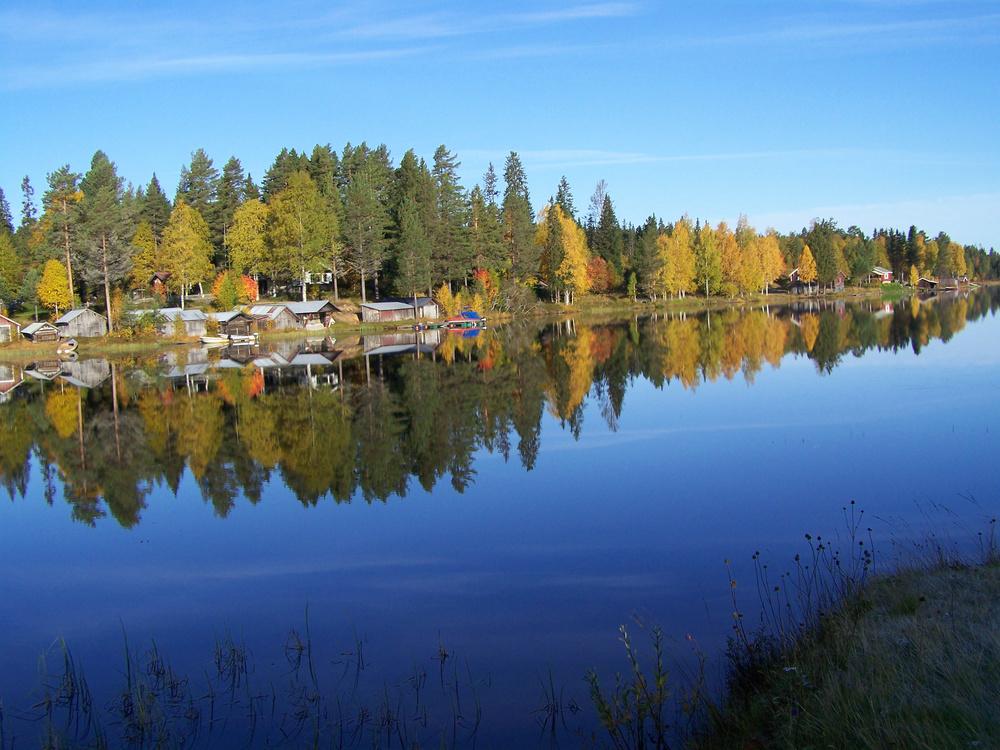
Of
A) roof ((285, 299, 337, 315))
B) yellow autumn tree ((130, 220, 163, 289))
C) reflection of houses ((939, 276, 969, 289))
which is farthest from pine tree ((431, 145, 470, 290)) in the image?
reflection of houses ((939, 276, 969, 289))

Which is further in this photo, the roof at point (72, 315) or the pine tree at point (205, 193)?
the pine tree at point (205, 193)

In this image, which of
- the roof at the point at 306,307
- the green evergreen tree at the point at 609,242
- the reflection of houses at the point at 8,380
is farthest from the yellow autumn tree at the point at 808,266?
the reflection of houses at the point at 8,380

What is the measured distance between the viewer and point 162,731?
7.17 metres

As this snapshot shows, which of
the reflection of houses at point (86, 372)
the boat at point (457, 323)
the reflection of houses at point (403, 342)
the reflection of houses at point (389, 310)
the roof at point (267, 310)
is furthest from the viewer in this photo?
the reflection of houses at point (389, 310)

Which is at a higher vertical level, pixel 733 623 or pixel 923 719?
pixel 923 719

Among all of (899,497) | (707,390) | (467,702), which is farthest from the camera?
(707,390)

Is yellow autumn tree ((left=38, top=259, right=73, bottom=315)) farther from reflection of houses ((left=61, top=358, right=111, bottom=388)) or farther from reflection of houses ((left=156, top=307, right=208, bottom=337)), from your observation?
reflection of houses ((left=61, top=358, right=111, bottom=388))

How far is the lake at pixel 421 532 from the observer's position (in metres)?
7.73

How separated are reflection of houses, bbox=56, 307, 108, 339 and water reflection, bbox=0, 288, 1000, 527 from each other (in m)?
8.29

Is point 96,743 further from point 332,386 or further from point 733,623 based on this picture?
point 332,386

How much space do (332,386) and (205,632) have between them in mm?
22943

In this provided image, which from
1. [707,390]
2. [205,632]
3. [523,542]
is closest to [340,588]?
[205,632]

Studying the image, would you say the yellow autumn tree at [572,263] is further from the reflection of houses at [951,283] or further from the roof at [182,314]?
the reflection of houses at [951,283]

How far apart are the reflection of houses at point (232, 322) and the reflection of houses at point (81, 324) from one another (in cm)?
748
